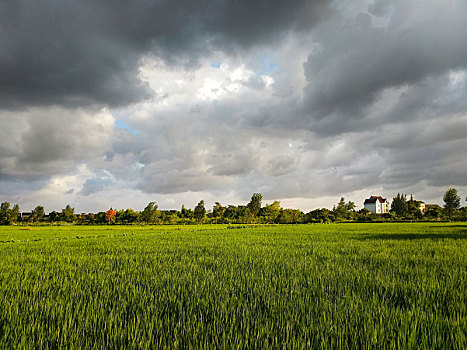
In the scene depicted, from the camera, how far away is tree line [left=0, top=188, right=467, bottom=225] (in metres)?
71.4

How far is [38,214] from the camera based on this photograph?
91000 millimetres

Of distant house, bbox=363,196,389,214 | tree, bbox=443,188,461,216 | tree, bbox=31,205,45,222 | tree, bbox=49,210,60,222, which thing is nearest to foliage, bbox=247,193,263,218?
tree, bbox=443,188,461,216

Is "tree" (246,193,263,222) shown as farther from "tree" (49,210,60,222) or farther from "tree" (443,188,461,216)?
"tree" (49,210,60,222)

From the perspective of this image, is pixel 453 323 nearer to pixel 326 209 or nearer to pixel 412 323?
pixel 412 323

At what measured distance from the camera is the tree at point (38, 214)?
89475mm

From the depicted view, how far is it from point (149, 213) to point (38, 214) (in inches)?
2083

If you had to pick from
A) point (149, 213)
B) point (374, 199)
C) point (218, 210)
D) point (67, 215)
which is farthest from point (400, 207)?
point (67, 215)

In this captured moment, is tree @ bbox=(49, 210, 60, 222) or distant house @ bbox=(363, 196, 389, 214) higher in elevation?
distant house @ bbox=(363, 196, 389, 214)

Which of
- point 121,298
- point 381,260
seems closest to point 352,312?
point 121,298

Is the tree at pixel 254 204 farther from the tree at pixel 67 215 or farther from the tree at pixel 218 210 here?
the tree at pixel 67 215

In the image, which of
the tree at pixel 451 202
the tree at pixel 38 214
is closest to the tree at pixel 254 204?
the tree at pixel 451 202

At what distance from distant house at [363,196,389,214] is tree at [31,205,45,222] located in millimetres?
159205

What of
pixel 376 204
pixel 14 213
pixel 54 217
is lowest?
pixel 54 217

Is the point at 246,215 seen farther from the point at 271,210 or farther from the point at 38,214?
the point at 38,214
